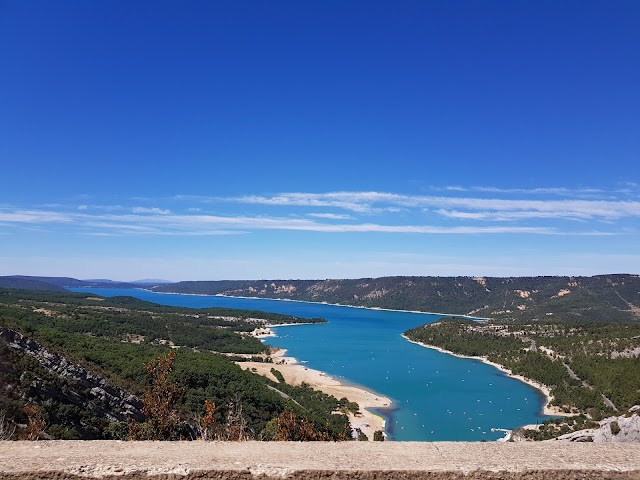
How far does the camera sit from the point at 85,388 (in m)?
21.0

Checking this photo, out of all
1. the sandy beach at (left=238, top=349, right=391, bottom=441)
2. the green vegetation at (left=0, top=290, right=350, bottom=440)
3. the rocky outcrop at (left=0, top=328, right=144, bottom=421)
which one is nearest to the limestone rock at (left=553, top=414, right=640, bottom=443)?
the green vegetation at (left=0, top=290, right=350, bottom=440)

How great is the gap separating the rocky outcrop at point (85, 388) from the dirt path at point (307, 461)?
17273 millimetres

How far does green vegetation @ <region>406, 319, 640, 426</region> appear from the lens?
51.9 m

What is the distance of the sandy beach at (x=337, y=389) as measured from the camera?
4300 centimetres

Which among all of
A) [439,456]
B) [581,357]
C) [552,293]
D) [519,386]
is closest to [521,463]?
[439,456]

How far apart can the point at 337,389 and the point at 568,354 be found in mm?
42432

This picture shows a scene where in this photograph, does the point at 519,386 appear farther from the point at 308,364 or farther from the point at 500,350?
the point at 308,364

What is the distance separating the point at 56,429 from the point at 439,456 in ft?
44.0

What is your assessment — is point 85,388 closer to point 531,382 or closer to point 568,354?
point 531,382

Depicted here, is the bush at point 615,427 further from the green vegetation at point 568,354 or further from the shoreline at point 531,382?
the shoreline at point 531,382

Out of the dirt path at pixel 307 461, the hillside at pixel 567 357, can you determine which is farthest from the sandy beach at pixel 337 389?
the dirt path at pixel 307 461

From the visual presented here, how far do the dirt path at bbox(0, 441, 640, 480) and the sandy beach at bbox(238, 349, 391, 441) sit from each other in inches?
1409

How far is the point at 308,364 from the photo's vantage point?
80.8 metres

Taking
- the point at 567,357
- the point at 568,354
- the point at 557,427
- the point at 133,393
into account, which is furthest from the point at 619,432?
the point at 568,354
